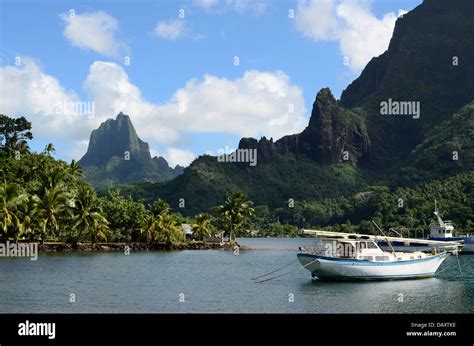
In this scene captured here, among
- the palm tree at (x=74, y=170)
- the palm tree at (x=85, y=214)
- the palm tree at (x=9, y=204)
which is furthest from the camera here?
the palm tree at (x=74, y=170)

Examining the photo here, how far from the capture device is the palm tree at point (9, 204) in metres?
71.9

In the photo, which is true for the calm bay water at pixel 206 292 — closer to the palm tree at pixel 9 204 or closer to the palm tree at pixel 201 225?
the palm tree at pixel 9 204

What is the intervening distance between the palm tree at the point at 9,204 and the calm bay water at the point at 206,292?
14.6m

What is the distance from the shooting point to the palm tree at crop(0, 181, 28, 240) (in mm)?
71875

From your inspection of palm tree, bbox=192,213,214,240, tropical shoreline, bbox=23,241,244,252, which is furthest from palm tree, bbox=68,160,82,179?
palm tree, bbox=192,213,214,240

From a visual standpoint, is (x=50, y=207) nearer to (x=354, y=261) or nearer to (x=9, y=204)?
(x=9, y=204)

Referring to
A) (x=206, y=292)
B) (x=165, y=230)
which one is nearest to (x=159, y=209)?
(x=165, y=230)

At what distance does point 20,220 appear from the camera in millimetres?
78812

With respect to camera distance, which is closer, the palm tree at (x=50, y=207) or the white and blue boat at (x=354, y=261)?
the white and blue boat at (x=354, y=261)

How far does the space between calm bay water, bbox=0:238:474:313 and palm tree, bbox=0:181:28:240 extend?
574 inches

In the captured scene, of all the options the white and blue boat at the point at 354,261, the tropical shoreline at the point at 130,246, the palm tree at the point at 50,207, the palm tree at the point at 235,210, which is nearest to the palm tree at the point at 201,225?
the palm tree at the point at 235,210

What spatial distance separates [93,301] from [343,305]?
16510 mm

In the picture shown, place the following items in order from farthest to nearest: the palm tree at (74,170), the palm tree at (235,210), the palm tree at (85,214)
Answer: the palm tree at (235,210), the palm tree at (74,170), the palm tree at (85,214)
